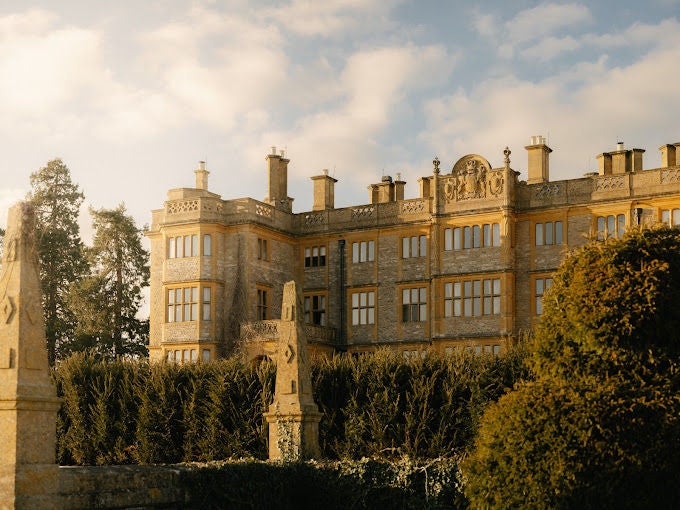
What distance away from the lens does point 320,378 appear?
2647 centimetres

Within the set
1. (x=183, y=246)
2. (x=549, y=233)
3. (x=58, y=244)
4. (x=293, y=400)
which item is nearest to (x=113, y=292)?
(x=58, y=244)

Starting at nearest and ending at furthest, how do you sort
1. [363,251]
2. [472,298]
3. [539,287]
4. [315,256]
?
[539,287], [472,298], [363,251], [315,256]

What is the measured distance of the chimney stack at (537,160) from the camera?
42062mm

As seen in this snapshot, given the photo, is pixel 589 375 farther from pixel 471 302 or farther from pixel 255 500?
pixel 471 302

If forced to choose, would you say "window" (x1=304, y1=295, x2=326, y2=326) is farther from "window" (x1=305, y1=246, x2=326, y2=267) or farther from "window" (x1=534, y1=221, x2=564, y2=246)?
"window" (x1=534, y1=221, x2=564, y2=246)

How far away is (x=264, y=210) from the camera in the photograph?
144ft

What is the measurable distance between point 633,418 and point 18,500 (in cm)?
870

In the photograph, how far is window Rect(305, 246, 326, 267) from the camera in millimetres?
45031

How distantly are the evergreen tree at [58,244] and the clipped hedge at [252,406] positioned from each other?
81.4 ft

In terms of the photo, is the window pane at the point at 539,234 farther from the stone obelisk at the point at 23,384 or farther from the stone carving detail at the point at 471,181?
the stone obelisk at the point at 23,384

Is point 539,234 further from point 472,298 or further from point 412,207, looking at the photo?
point 412,207

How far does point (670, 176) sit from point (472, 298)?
906 centimetres

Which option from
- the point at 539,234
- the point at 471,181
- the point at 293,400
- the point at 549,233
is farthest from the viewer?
the point at 471,181

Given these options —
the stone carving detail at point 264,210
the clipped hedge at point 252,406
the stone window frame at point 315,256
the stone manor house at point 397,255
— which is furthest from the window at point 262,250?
the clipped hedge at point 252,406
